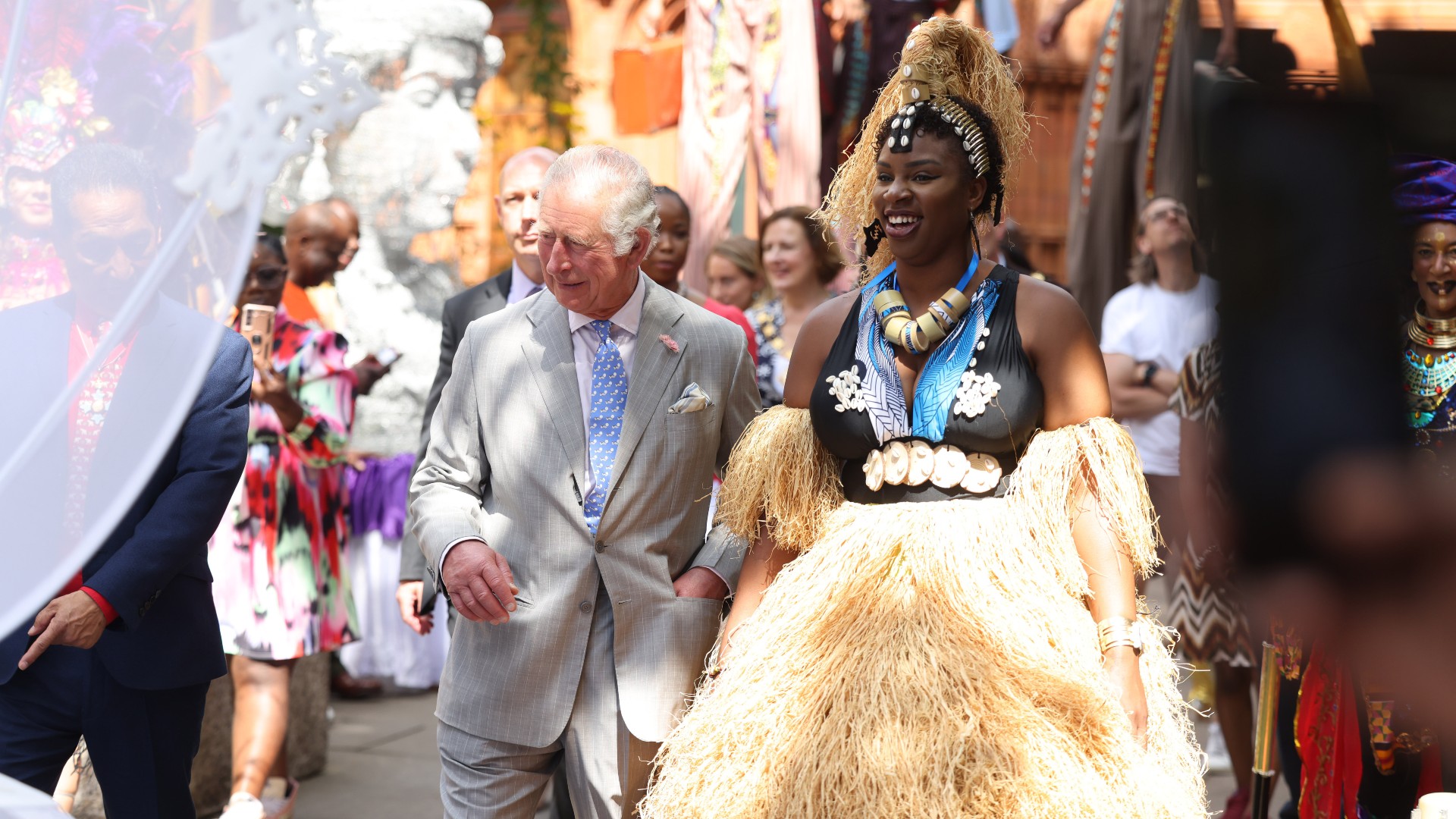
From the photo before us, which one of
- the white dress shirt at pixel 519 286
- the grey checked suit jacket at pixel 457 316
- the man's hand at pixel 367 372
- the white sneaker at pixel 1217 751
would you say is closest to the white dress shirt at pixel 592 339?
the grey checked suit jacket at pixel 457 316

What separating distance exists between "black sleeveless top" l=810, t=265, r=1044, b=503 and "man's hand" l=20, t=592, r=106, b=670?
1.63m

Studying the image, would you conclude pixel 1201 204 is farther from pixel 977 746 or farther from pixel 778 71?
pixel 778 71

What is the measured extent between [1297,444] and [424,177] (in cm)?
743

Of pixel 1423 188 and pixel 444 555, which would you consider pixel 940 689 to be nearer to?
pixel 444 555

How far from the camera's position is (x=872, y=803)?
2326 millimetres

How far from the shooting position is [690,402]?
3059 millimetres

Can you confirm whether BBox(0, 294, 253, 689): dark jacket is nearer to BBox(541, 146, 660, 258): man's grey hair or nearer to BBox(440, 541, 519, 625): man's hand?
BBox(440, 541, 519, 625): man's hand

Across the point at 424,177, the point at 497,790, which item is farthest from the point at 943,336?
the point at 424,177

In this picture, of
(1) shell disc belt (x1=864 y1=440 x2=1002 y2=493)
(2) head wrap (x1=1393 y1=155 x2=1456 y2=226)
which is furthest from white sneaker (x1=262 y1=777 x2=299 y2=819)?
(2) head wrap (x1=1393 y1=155 x2=1456 y2=226)

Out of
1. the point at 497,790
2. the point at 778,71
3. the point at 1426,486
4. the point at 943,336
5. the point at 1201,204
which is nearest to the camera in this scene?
the point at 1201,204

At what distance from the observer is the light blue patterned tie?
3047 mm

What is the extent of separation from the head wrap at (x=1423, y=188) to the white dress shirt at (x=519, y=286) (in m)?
3.36

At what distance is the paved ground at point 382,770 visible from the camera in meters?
5.32

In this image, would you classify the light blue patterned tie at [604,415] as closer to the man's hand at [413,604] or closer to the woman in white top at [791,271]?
the man's hand at [413,604]
